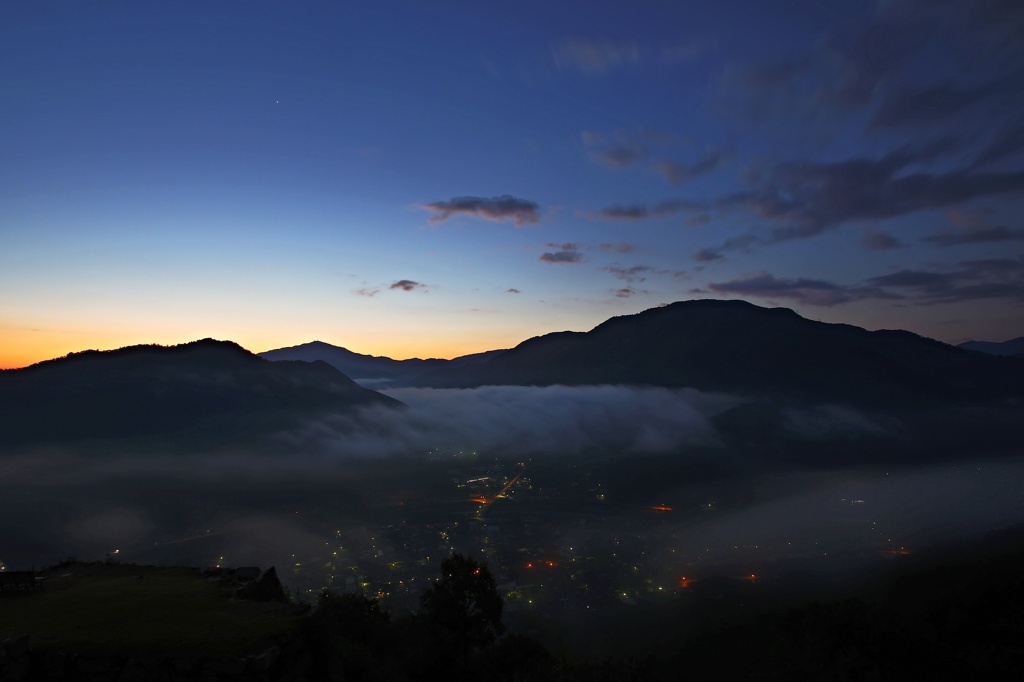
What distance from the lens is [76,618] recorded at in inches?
727

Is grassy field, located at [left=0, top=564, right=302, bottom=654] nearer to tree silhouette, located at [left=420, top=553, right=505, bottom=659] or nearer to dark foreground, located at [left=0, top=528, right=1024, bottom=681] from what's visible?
dark foreground, located at [left=0, top=528, right=1024, bottom=681]

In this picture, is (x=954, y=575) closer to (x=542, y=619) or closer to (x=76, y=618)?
(x=542, y=619)

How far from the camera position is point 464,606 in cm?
3741

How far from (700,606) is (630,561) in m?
48.7

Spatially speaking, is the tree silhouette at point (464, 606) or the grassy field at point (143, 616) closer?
the grassy field at point (143, 616)

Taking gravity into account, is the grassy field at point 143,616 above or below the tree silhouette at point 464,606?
above

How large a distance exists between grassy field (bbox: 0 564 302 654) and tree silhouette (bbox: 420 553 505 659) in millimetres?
18936

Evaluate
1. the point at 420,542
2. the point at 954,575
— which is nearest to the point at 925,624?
the point at 954,575

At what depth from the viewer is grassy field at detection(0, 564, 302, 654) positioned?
1644 centimetres

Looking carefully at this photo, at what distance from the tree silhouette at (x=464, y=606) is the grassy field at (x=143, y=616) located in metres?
18.9

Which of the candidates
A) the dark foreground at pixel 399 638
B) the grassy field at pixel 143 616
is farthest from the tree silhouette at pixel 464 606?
the grassy field at pixel 143 616

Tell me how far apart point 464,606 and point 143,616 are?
2409 cm

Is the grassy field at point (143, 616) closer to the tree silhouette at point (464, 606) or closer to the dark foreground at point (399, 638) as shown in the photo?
the dark foreground at point (399, 638)

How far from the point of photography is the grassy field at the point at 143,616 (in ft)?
53.9
